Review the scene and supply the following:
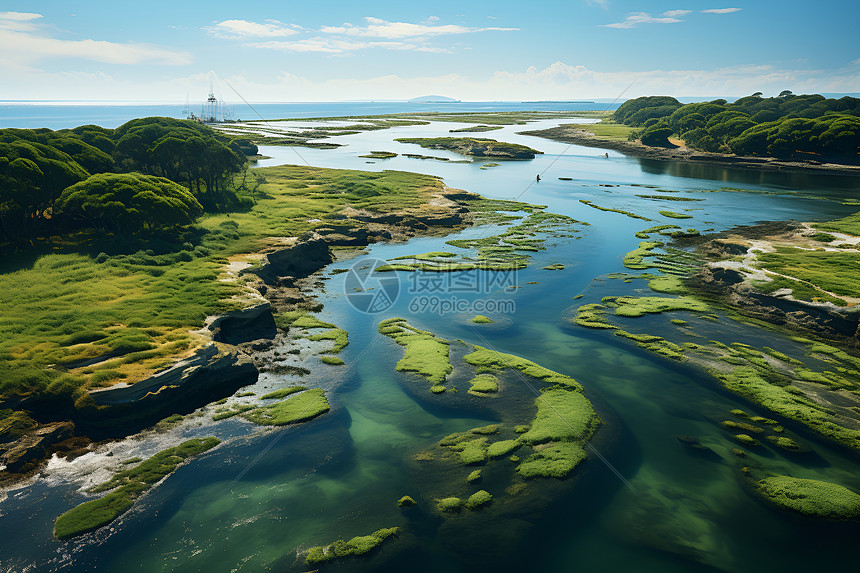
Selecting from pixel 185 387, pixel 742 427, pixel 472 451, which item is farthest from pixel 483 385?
pixel 185 387

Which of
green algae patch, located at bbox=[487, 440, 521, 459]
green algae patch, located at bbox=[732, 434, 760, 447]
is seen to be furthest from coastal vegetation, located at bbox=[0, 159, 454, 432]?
green algae patch, located at bbox=[732, 434, 760, 447]

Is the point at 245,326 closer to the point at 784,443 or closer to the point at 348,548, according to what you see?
the point at 348,548

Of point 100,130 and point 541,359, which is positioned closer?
point 541,359

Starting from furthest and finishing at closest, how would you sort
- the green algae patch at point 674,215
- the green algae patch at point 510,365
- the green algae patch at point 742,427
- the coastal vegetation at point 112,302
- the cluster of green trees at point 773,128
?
1. the cluster of green trees at point 773,128
2. the green algae patch at point 674,215
3. the green algae patch at point 510,365
4. the green algae patch at point 742,427
5. the coastal vegetation at point 112,302

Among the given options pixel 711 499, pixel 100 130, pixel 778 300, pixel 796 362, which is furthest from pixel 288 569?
pixel 100 130

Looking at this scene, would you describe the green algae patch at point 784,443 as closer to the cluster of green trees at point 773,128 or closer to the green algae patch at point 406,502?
the green algae patch at point 406,502

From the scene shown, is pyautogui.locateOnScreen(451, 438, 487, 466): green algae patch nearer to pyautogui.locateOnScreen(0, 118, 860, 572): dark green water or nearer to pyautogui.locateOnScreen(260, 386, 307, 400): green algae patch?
pyautogui.locateOnScreen(0, 118, 860, 572): dark green water

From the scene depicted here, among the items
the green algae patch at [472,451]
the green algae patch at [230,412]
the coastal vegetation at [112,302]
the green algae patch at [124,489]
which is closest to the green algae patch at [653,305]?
the green algae patch at [472,451]

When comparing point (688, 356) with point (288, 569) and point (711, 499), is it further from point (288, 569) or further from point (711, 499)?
point (288, 569)
